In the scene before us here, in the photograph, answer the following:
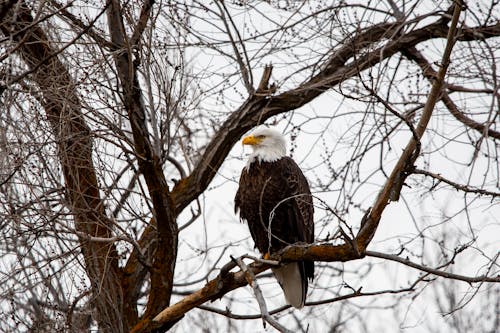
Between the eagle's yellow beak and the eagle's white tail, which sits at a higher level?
the eagle's yellow beak

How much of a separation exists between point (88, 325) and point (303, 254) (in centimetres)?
152

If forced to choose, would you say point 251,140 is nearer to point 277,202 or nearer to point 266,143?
point 266,143

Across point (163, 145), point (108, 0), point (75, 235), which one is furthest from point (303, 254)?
point (108, 0)

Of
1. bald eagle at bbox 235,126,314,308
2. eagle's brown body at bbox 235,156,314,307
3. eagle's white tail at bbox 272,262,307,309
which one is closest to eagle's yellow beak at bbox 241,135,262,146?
bald eagle at bbox 235,126,314,308

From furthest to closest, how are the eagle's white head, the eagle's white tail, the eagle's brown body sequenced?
the eagle's white tail
the eagle's white head
the eagle's brown body

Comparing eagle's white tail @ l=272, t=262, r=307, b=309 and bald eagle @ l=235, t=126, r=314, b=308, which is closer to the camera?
bald eagle @ l=235, t=126, r=314, b=308

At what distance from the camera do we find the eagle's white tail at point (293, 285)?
603 cm

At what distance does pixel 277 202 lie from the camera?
565cm

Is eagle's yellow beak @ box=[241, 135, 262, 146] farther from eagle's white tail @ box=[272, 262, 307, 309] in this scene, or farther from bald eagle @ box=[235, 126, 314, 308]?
eagle's white tail @ box=[272, 262, 307, 309]

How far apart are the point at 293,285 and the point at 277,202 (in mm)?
820

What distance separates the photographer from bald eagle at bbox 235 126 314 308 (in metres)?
5.60

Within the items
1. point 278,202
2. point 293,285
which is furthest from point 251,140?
point 293,285

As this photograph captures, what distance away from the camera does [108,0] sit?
3.96 metres

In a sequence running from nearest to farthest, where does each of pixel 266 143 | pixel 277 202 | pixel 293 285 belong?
1. pixel 277 202
2. pixel 266 143
3. pixel 293 285
